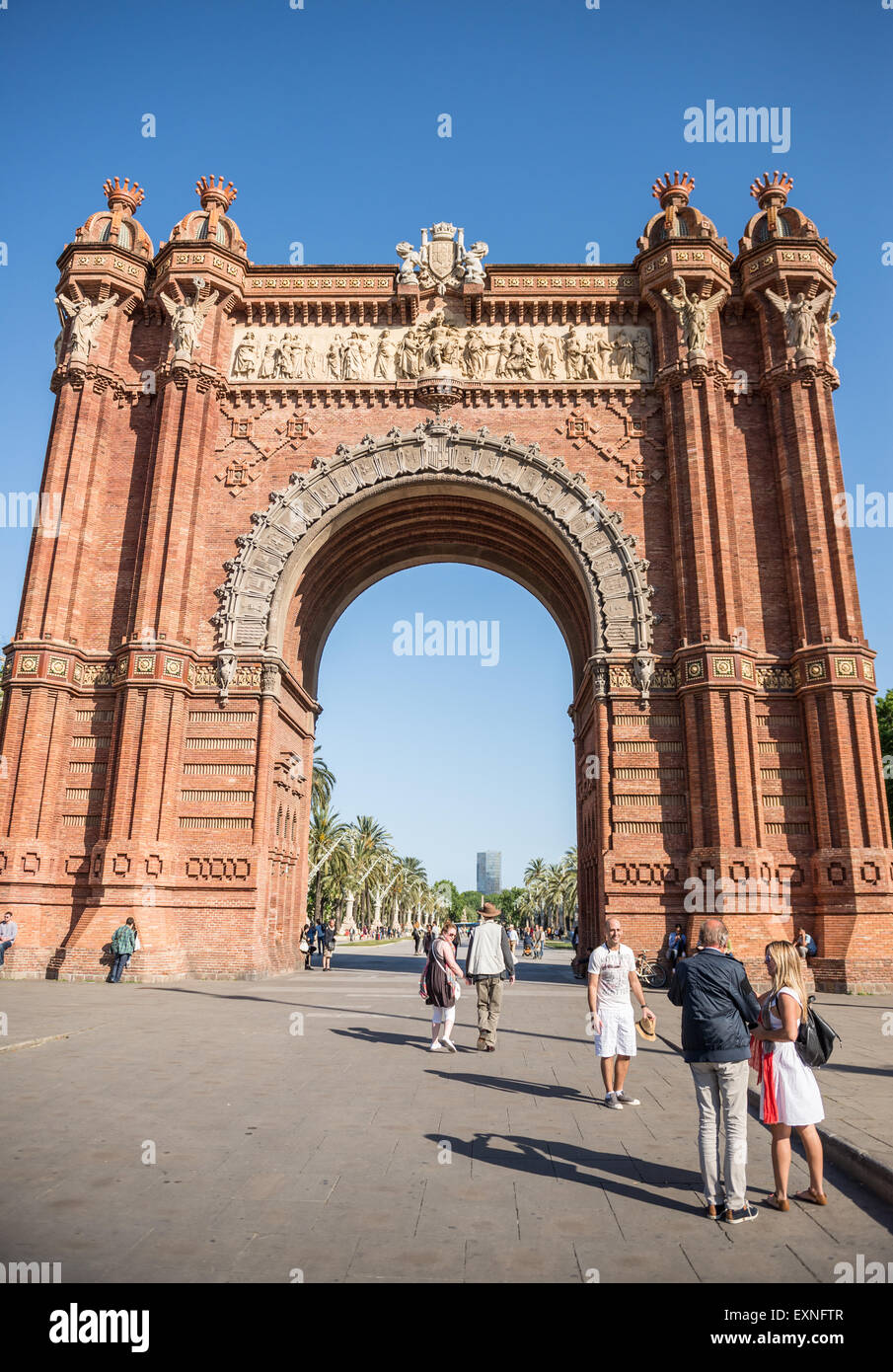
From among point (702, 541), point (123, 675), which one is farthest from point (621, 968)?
point (123, 675)

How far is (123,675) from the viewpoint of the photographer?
20.4 meters

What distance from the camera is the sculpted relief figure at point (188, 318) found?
22.2 metres

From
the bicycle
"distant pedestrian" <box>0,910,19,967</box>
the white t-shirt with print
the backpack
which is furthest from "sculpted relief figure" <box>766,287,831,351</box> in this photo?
"distant pedestrian" <box>0,910,19,967</box>

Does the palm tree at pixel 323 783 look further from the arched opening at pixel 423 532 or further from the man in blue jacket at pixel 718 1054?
the man in blue jacket at pixel 718 1054

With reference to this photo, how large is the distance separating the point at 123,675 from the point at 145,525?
3.97 meters

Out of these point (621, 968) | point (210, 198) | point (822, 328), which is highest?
point (210, 198)

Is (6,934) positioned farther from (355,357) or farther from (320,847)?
(320,847)

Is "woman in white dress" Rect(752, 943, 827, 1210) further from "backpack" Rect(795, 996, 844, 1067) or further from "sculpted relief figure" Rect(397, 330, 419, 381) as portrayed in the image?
"sculpted relief figure" Rect(397, 330, 419, 381)

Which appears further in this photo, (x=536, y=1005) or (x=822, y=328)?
(x=822, y=328)

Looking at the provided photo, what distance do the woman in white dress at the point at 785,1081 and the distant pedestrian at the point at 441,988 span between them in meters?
5.63

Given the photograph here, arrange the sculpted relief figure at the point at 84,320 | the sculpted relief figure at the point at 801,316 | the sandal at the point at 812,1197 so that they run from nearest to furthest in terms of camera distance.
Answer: the sandal at the point at 812,1197 < the sculpted relief figure at the point at 801,316 < the sculpted relief figure at the point at 84,320

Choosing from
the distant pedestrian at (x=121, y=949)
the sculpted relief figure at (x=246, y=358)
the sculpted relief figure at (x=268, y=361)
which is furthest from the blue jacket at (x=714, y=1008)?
the sculpted relief figure at (x=246, y=358)
